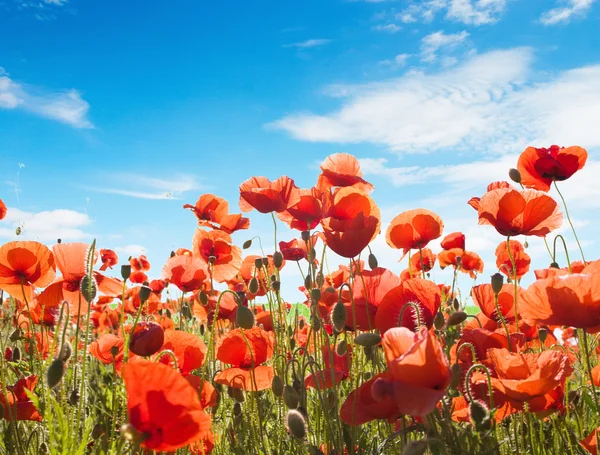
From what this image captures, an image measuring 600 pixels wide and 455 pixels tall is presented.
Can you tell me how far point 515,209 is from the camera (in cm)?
218

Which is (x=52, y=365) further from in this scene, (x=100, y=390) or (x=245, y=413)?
(x=100, y=390)

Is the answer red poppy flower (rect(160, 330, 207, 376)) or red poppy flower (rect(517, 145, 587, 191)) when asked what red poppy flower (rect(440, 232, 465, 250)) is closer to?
red poppy flower (rect(517, 145, 587, 191))

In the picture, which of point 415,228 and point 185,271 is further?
point 185,271

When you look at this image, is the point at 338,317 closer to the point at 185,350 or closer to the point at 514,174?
the point at 185,350

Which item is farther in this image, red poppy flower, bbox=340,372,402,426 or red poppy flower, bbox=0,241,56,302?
red poppy flower, bbox=0,241,56,302

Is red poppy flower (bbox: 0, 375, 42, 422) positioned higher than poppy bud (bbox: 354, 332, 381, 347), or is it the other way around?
poppy bud (bbox: 354, 332, 381, 347)

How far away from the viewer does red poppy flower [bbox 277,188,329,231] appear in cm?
234

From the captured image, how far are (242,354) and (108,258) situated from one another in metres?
3.86

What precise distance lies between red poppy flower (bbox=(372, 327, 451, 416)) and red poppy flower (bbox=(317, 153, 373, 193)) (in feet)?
5.25

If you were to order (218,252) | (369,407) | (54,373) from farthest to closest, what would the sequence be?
1. (218,252)
2. (54,373)
3. (369,407)

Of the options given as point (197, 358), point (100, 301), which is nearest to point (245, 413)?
point (197, 358)

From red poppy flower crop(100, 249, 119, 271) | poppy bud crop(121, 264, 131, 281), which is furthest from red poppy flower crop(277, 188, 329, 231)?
red poppy flower crop(100, 249, 119, 271)

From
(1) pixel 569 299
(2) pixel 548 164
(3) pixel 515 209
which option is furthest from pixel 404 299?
(2) pixel 548 164

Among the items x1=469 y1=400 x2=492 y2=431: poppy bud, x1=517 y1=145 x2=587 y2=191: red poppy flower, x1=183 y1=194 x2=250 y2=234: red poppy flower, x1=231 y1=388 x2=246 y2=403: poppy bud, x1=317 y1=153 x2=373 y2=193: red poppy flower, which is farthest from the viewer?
x1=183 y1=194 x2=250 y2=234: red poppy flower
